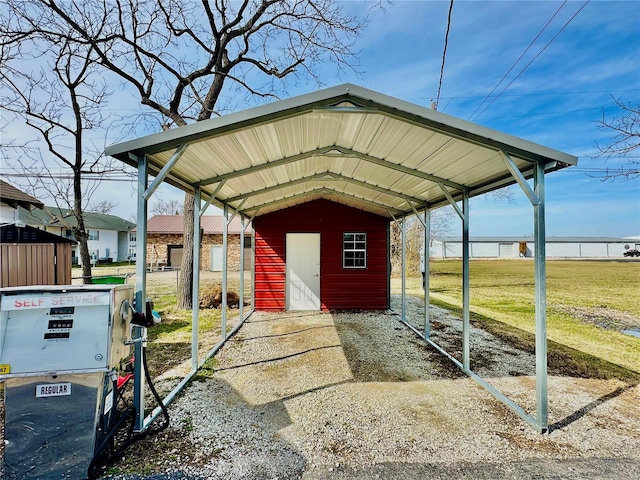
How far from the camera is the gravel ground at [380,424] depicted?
7.80ft

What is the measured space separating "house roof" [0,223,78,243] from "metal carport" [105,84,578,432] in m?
3.65

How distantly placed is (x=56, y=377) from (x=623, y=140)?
700cm

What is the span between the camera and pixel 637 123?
4.71 meters

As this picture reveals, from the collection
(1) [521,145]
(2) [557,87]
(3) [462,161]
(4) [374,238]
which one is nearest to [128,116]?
(4) [374,238]

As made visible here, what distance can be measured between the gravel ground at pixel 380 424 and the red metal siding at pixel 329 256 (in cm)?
343

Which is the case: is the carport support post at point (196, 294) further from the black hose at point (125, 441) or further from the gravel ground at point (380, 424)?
the black hose at point (125, 441)

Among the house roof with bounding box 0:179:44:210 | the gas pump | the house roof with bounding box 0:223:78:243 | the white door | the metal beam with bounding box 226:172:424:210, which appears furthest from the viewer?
the white door

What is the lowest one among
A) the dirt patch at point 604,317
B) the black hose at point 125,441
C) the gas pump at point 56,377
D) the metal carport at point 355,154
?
the dirt patch at point 604,317

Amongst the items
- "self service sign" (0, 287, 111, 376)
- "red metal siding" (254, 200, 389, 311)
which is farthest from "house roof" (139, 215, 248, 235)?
"self service sign" (0, 287, 111, 376)

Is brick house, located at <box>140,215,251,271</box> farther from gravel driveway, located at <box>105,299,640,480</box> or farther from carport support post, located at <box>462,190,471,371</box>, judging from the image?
carport support post, located at <box>462,190,471,371</box>

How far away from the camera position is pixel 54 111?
752 cm

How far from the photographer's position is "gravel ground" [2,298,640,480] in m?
2.38

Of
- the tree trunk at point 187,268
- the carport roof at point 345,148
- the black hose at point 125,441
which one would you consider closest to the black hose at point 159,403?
the black hose at point 125,441

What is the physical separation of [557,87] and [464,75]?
7.04 m
